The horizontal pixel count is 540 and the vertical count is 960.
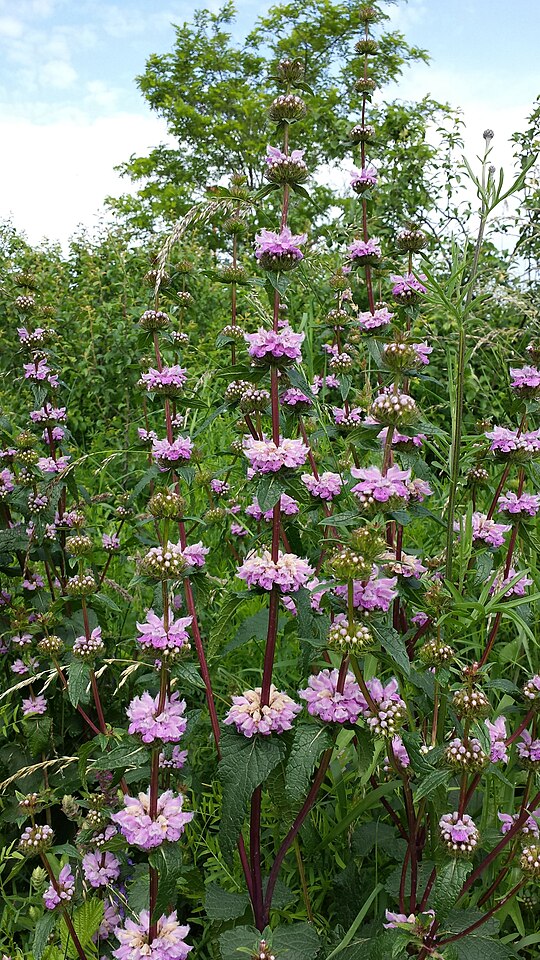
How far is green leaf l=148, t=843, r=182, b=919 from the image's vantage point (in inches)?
55.8

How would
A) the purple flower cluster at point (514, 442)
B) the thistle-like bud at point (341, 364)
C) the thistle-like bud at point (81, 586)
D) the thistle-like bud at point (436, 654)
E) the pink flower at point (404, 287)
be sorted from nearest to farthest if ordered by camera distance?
the thistle-like bud at point (436, 654), the purple flower cluster at point (514, 442), the thistle-like bud at point (81, 586), the pink flower at point (404, 287), the thistle-like bud at point (341, 364)

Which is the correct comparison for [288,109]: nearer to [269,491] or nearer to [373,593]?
[269,491]

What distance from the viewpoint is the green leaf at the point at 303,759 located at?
4.44 feet

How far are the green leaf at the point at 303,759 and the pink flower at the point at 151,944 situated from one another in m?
0.43

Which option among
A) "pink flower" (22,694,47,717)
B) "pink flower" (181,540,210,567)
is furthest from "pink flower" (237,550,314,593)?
"pink flower" (22,694,47,717)

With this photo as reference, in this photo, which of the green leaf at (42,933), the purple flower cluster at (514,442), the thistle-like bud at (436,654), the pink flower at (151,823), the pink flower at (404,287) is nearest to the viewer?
the pink flower at (151,823)

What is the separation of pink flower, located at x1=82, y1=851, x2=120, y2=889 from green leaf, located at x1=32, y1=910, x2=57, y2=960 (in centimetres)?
19

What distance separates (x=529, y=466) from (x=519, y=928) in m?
1.14

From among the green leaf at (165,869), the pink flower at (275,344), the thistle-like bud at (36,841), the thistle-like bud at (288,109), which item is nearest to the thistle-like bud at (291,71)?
the thistle-like bud at (288,109)

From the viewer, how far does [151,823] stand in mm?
1441

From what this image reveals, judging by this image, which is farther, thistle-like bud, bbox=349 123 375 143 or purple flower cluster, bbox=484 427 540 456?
thistle-like bud, bbox=349 123 375 143

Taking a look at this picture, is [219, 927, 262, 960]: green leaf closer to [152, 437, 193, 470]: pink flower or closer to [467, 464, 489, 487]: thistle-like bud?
[152, 437, 193, 470]: pink flower

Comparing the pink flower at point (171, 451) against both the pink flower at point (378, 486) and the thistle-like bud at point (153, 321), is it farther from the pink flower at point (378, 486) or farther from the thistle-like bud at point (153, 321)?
the pink flower at point (378, 486)

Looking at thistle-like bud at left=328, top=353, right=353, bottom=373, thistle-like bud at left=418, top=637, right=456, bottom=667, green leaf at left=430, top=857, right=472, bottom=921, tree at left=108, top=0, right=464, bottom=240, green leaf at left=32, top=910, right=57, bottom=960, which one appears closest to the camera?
green leaf at left=430, top=857, right=472, bottom=921
